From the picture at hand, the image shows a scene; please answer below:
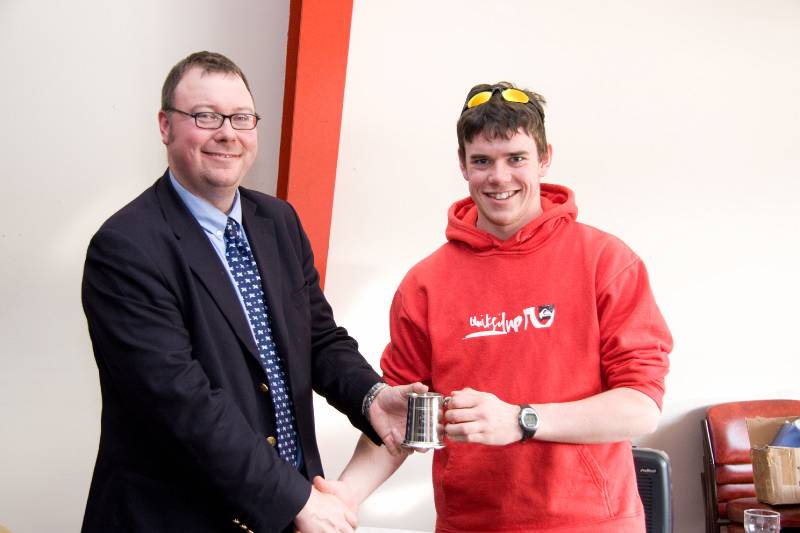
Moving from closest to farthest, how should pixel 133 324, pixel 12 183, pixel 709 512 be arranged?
pixel 133 324 → pixel 12 183 → pixel 709 512

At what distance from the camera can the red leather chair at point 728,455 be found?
4.79m

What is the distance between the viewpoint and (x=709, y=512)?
482 centimetres

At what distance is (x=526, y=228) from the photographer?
2.16 meters

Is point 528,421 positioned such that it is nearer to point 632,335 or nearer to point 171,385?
point 632,335

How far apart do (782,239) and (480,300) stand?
3.70m

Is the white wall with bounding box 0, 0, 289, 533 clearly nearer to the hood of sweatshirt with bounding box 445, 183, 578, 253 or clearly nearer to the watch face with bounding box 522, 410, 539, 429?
the hood of sweatshirt with bounding box 445, 183, 578, 253

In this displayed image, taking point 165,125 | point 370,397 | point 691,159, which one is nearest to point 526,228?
point 370,397

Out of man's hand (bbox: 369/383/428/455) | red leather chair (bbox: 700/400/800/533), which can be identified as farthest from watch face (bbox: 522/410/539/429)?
red leather chair (bbox: 700/400/800/533)

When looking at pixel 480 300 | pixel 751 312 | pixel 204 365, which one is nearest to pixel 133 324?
pixel 204 365

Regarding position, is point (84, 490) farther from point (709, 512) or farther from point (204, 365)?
point (709, 512)

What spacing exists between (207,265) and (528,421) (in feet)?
2.60

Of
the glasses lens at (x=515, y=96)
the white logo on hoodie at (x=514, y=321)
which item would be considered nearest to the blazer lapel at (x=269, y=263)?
the white logo on hoodie at (x=514, y=321)

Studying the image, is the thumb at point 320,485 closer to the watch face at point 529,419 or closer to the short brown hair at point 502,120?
the watch face at point 529,419

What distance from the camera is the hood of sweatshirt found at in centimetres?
216
